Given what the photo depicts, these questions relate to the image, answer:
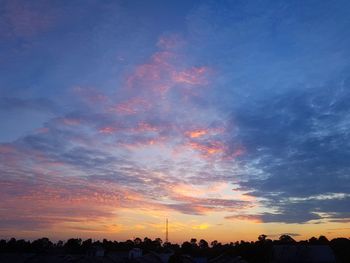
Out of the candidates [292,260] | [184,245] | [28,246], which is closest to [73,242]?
[28,246]

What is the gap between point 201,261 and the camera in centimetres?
7138

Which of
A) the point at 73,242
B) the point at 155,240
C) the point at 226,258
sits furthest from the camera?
the point at 155,240

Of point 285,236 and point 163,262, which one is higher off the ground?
point 285,236

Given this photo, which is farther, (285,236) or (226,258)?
(285,236)

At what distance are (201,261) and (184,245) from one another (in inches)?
2550

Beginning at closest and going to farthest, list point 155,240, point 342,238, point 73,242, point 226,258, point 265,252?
point 226,258
point 265,252
point 342,238
point 73,242
point 155,240

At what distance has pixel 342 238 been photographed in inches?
3851

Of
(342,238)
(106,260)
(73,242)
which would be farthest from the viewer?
(73,242)

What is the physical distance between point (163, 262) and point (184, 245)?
6842cm

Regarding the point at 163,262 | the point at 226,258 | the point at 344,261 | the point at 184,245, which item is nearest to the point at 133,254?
the point at 163,262

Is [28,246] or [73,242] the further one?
[73,242]

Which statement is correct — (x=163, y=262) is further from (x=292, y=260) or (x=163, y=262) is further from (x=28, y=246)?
(x=28, y=246)

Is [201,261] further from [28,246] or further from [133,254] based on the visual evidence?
[28,246]

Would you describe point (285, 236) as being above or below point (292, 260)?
above
